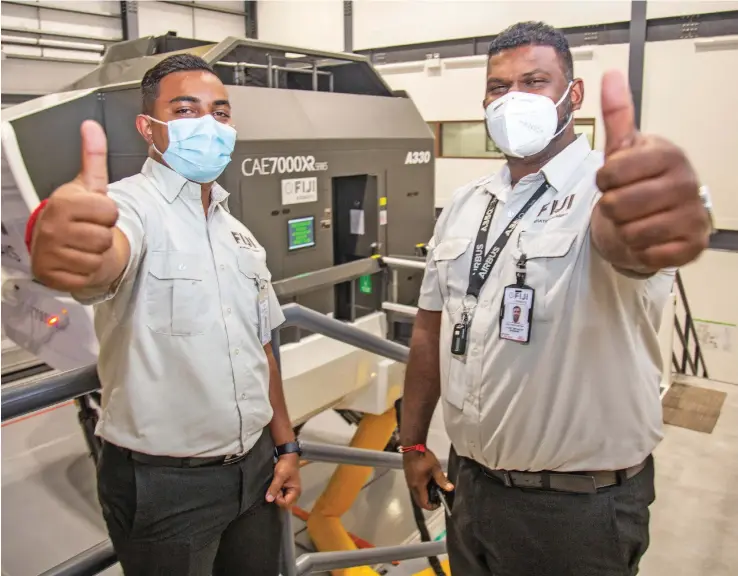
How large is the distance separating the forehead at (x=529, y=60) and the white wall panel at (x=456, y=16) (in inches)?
214

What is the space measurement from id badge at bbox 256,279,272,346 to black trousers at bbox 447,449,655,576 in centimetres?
64

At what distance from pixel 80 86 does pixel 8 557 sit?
240 cm

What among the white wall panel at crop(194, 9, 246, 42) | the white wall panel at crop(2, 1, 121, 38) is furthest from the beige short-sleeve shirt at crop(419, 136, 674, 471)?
the white wall panel at crop(194, 9, 246, 42)

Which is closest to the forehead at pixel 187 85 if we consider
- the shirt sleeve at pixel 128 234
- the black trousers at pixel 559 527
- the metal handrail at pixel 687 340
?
the shirt sleeve at pixel 128 234

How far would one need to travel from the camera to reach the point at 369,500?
391 centimetres

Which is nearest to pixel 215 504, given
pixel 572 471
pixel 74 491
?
pixel 572 471

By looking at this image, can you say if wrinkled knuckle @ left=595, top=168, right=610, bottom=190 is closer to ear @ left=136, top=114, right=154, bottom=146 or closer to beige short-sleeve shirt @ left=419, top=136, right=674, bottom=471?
beige short-sleeve shirt @ left=419, top=136, right=674, bottom=471

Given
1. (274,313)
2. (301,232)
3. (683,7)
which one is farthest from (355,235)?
(683,7)

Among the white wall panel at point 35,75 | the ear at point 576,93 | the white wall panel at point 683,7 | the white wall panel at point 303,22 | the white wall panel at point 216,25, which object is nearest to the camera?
the ear at point 576,93

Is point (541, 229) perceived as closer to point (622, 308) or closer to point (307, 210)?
point (622, 308)

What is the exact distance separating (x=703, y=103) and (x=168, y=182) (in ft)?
18.7

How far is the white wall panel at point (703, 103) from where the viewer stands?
224 inches

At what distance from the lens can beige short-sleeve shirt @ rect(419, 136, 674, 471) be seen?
1346mm

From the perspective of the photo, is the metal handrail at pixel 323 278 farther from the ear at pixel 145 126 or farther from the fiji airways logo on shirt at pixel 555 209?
the fiji airways logo on shirt at pixel 555 209
